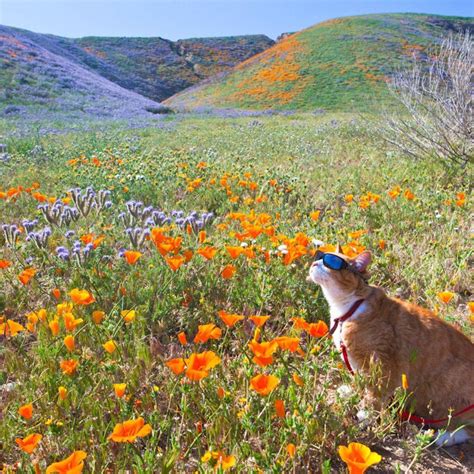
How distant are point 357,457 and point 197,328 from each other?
163 centimetres

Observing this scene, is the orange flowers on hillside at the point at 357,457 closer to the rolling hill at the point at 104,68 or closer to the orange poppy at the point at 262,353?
the orange poppy at the point at 262,353

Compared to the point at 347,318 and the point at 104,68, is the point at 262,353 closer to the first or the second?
the point at 347,318

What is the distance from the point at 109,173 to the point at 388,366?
17.2 feet

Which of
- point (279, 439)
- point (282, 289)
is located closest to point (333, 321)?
point (279, 439)

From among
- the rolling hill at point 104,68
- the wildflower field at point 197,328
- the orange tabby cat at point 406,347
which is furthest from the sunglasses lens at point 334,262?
the rolling hill at point 104,68

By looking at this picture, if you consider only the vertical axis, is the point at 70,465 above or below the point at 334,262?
below

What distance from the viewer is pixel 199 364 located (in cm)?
167

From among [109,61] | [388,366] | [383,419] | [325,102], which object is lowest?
[383,419]

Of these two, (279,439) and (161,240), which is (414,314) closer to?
(279,439)

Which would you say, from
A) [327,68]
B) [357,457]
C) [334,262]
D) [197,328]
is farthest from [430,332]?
[327,68]

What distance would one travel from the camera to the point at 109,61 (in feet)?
161

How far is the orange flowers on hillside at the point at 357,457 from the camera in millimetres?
1270

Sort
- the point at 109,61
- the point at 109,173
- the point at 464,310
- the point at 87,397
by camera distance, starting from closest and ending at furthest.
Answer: the point at 87,397
the point at 464,310
the point at 109,173
the point at 109,61

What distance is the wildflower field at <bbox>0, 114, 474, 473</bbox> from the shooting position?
1.81m
